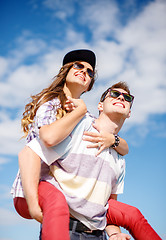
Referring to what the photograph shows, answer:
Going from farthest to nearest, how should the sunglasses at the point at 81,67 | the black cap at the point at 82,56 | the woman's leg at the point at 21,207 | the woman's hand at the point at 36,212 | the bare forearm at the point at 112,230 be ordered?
the black cap at the point at 82,56
the sunglasses at the point at 81,67
the bare forearm at the point at 112,230
the woman's leg at the point at 21,207
the woman's hand at the point at 36,212

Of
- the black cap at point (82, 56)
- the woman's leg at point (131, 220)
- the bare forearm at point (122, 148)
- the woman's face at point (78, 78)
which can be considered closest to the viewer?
the woman's leg at point (131, 220)

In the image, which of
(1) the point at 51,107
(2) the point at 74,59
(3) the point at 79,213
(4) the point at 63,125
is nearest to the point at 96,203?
(3) the point at 79,213

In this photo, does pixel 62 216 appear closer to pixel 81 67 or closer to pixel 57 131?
pixel 57 131

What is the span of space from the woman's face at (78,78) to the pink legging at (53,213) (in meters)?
1.73

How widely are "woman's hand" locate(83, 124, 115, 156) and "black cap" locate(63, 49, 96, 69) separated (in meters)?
1.54

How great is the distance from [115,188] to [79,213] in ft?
2.65

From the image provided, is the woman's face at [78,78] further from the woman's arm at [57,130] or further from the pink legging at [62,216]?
the pink legging at [62,216]

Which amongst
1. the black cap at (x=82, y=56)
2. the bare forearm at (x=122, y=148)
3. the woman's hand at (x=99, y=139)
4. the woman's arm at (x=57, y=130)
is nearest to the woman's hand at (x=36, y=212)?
the woman's arm at (x=57, y=130)

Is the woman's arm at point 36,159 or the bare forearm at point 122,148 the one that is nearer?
the woman's arm at point 36,159

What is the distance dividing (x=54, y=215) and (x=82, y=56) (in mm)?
2828

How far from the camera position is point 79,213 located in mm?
2943

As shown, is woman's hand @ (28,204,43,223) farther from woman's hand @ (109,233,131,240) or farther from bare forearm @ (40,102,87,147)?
woman's hand @ (109,233,131,240)

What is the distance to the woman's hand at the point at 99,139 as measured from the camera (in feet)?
10.8

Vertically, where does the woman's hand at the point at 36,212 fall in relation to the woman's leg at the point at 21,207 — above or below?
below
